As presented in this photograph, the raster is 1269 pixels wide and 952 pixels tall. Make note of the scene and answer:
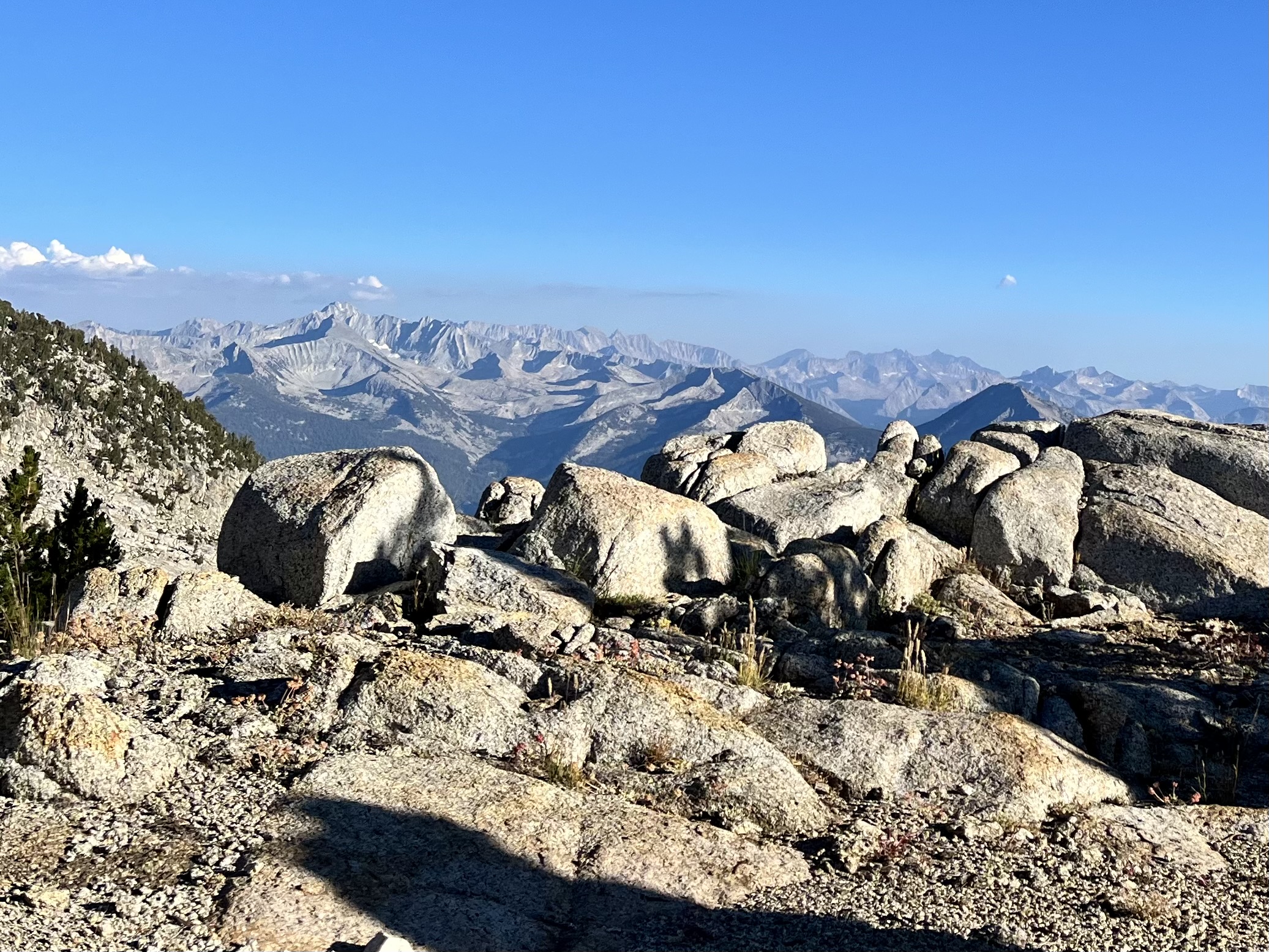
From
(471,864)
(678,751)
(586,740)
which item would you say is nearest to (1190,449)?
(678,751)

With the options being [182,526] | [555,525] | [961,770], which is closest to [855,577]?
[555,525]

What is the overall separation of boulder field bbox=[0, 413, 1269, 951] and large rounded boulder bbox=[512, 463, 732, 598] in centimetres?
6

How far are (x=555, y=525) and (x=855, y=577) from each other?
5381 mm

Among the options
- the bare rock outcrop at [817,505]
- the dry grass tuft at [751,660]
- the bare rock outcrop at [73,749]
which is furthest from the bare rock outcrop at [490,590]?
the bare rock outcrop at [817,505]

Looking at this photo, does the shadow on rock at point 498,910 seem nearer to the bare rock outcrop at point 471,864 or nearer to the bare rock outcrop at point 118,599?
the bare rock outcrop at point 471,864

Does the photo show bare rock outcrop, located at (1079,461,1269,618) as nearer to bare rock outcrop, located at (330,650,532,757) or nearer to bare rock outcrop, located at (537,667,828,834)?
bare rock outcrop, located at (537,667,828,834)

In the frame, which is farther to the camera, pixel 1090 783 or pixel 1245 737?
pixel 1245 737

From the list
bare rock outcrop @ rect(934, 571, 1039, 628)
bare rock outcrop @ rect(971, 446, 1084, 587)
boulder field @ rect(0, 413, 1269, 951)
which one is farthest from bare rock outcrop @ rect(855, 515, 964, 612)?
bare rock outcrop @ rect(971, 446, 1084, 587)

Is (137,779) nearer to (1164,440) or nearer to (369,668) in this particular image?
(369,668)

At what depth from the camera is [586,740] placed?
8.85 metres

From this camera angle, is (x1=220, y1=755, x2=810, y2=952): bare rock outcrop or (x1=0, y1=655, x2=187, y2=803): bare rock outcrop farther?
(x1=0, y1=655, x2=187, y2=803): bare rock outcrop

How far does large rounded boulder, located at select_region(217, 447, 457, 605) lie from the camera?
14.8 meters

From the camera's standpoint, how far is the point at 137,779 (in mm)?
7281

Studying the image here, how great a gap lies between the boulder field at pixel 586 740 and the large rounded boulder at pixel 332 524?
0.06 m
